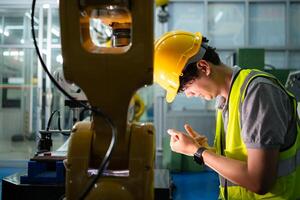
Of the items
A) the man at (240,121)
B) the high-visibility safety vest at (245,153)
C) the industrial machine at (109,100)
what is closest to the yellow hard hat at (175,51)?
the man at (240,121)

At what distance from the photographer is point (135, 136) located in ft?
2.92

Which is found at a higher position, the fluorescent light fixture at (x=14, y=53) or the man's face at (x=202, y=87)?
the fluorescent light fixture at (x=14, y=53)

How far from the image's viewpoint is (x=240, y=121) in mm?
1155

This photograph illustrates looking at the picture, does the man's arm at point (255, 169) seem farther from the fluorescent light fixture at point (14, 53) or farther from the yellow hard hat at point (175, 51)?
the fluorescent light fixture at point (14, 53)

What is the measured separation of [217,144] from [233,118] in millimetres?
237

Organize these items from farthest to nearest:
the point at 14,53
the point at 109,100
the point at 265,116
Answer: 1. the point at 14,53
2. the point at 265,116
3. the point at 109,100

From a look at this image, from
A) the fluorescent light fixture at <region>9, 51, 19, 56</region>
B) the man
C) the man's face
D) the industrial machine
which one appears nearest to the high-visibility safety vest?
the man

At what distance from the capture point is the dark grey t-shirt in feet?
3.41

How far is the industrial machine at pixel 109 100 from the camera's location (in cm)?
82

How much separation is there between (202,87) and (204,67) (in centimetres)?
9

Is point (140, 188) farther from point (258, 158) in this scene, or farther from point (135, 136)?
point (258, 158)

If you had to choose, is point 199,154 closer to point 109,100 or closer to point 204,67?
point 204,67

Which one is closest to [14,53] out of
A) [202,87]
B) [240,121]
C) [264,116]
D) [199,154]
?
[202,87]

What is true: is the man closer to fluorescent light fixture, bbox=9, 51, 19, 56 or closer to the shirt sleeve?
the shirt sleeve
